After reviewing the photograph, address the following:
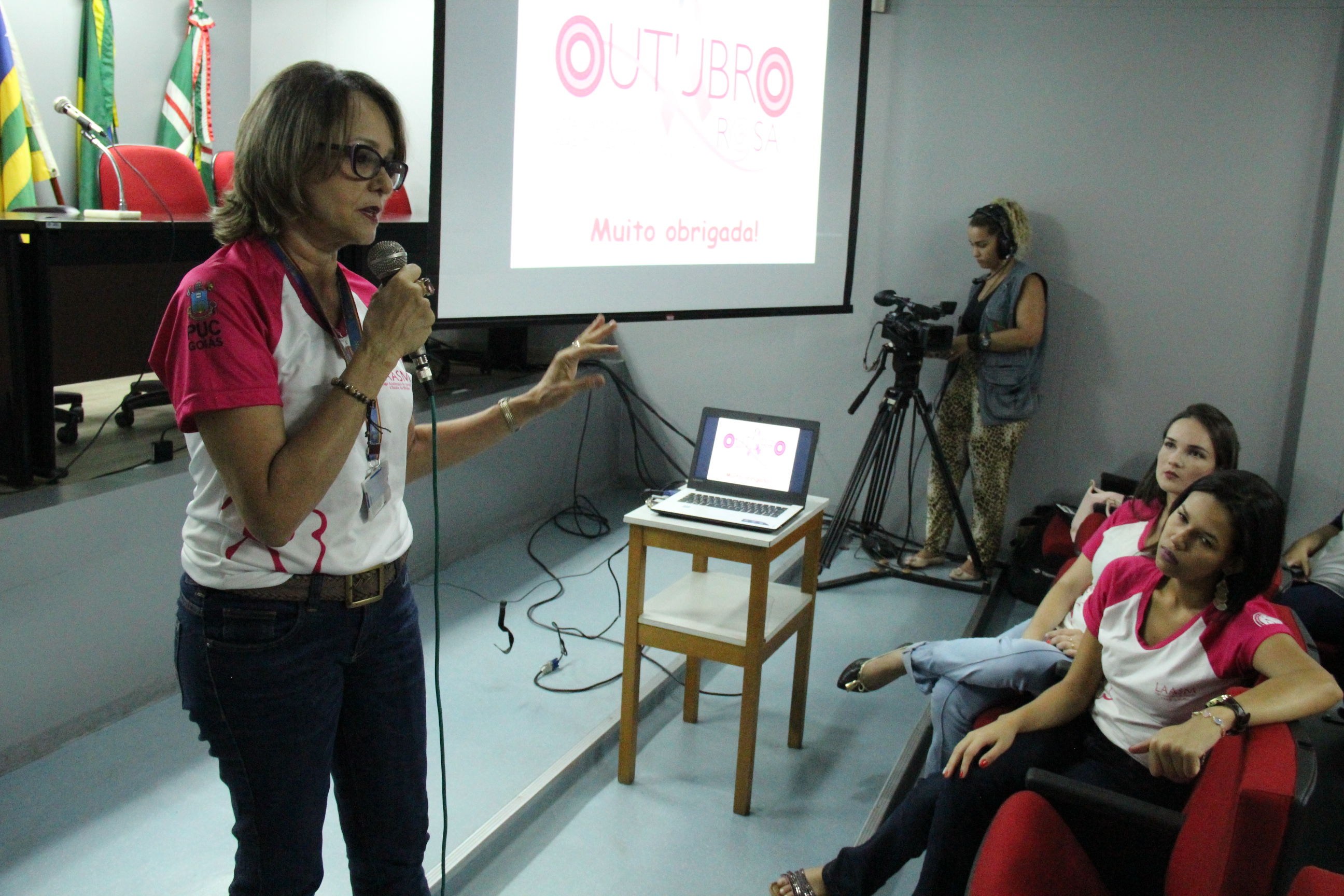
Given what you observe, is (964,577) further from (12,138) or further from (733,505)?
(12,138)

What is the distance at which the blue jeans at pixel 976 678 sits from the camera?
2.04 m

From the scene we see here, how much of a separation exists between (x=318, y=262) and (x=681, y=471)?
3665 mm

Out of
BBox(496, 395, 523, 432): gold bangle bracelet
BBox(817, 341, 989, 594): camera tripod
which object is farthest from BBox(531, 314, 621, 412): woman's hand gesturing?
BBox(817, 341, 989, 594): camera tripod

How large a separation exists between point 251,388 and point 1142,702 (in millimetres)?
1564

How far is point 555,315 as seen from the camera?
2518 millimetres

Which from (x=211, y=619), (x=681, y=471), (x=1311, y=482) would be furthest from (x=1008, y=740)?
(x=681, y=471)

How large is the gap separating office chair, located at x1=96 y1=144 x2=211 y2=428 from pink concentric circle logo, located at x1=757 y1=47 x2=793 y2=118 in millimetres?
2524

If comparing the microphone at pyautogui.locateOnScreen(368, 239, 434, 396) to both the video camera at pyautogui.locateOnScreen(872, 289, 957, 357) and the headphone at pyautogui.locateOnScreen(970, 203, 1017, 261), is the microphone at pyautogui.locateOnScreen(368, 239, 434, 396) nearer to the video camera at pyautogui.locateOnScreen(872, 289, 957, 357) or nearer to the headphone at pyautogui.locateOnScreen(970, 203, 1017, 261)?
the video camera at pyautogui.locateOnScreen(872, 289, 957, 357)

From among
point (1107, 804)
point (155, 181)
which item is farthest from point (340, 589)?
point (155, 181)

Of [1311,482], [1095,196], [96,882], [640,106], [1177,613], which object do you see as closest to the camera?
[1177,613]

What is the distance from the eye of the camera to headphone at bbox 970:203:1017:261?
3.75 meters

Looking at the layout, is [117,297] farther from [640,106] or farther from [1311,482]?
[1311,482]

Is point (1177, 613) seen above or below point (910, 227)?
below

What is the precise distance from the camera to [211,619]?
115 cm
